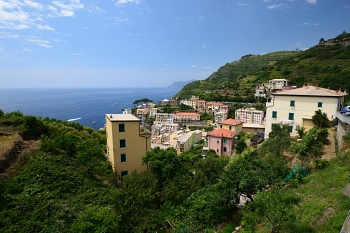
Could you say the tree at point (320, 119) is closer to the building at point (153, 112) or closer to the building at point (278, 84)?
the building at point (278, 84)

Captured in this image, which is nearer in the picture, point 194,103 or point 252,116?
point 252,116

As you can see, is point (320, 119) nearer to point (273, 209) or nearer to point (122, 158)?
point (273, 209)

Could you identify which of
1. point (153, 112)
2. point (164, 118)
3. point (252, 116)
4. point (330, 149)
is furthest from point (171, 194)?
point (153, 112)

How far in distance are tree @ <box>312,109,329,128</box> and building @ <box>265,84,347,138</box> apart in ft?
2.59

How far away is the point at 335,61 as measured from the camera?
74.0 metres

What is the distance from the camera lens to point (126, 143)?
16.2 meters

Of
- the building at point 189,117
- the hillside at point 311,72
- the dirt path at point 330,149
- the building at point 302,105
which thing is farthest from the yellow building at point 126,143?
the hillside at point 311,72

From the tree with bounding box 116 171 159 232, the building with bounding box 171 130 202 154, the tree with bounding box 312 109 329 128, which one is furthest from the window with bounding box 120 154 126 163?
the building with bounding box 171 130 202 154

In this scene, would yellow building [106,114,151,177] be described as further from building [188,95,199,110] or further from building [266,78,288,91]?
building [188,95,199,110]

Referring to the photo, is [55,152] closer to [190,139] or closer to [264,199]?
[264,199]

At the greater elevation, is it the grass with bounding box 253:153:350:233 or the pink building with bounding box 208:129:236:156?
the grass with bounding box 253:153:350:233

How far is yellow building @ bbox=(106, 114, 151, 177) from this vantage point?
15.7 meters

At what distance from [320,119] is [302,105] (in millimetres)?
2491

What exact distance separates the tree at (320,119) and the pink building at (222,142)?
15.6 m
